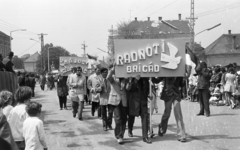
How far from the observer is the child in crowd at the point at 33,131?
467 cm

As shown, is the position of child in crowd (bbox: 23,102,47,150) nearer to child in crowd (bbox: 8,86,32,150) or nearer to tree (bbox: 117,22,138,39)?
child in crowd (bbox: 8,86,32,150)

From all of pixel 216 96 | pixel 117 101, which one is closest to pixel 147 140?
pixel 117 101

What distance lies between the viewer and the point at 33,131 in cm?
467

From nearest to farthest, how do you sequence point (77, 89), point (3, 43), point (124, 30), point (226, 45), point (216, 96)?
point (77, 89) < point (216, 96) < point (124, 30) < point (226, 45) < point (3, 43)

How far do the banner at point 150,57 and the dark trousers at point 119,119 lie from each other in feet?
2.81

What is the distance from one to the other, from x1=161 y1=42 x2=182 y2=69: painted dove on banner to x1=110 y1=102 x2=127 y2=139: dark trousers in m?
1.50

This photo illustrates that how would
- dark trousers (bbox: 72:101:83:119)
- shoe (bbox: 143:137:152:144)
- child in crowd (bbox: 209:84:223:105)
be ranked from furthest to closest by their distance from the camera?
1. child in crowd (bbox: 209:84:223:105)
2. dark trousers (bbox: 72:101:83:119)
3. shoe (bbox: 143:137:152:144)

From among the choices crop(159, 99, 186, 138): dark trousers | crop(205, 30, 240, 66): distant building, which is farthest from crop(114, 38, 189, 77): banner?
crop(205, 30, 240, 66): distant building

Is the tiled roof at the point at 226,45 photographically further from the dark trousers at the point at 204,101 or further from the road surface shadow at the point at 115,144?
the road surface shadow at the point at 115,144

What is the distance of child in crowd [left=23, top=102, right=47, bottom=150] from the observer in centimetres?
467

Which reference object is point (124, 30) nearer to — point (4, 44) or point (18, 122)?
point (4, 44)

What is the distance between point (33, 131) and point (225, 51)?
65.5m

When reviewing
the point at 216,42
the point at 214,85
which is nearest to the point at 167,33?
the point at 216,42

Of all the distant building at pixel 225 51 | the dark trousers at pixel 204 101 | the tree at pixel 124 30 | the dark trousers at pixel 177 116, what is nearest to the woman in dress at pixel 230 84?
the dark trousers at pixel 204 101
